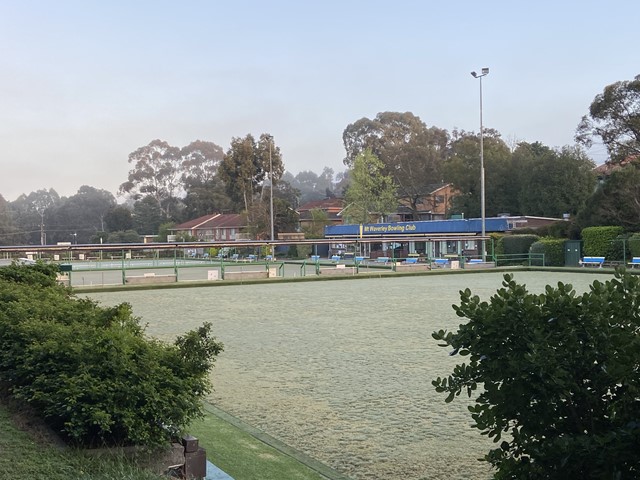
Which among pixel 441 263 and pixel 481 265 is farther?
pixel 441 263

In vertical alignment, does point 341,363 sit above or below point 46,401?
below

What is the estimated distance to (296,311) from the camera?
18.5 meters

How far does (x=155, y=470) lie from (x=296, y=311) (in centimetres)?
1403

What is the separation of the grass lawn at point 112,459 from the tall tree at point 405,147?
62.3 metres

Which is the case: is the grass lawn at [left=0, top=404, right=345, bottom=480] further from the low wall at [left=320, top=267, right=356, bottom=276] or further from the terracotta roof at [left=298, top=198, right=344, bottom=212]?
the terracotta roof at [left=298, top=198, right=344, bottom=212]

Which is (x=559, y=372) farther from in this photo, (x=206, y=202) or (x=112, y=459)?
(x=206, y=202)

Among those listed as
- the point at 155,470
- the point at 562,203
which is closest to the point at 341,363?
the point at 155,470

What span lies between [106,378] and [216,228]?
76.2 meters

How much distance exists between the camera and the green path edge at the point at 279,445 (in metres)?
5.26

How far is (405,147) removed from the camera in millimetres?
75875

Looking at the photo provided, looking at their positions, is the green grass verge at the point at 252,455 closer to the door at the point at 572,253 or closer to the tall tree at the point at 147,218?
the door at the point at 572,253

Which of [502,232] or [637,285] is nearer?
[637,285]

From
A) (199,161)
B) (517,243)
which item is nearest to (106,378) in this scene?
(517,243)

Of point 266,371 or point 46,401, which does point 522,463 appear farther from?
point 266,371
